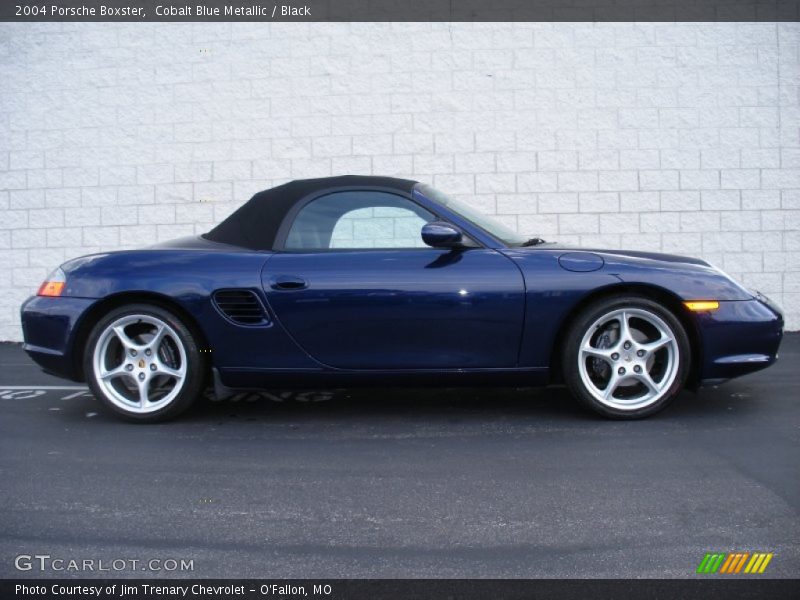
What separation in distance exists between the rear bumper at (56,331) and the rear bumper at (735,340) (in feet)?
10.6

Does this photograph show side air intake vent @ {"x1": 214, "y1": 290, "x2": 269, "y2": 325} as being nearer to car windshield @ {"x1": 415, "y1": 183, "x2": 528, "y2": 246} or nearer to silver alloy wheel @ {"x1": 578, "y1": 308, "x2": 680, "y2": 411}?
car windshield @ {"x1": 415, "y1": 183, "x2": 528, "y2": 246}

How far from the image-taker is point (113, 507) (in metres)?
3.09

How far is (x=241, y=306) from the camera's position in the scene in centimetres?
429

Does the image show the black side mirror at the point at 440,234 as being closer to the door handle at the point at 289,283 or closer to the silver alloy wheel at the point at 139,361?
the door handle at the point at 289,283

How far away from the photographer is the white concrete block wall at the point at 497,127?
772 centimetres

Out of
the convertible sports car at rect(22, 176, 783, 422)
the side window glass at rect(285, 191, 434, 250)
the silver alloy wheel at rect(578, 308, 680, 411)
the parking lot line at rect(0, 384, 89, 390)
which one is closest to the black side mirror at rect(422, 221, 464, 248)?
the convertible sports car at rect(22, 176, 783, 422)

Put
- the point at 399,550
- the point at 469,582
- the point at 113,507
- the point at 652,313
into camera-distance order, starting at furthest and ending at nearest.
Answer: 1. the point at 652,313
2. the point at 113,507
3. the point at 399,550
4. the point at 469,582

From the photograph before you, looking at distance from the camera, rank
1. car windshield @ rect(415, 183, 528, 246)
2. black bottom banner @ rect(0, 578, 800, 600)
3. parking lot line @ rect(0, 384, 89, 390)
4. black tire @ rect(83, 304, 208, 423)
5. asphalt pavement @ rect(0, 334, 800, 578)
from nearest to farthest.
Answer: black bottom banner @ rect(0, 578, 800, 600)
asphalt pavement @ rect(0, 334, 800, 578)
black tire @ rect(83, 304, 208, 423)
car windshield @ rect(415, 183, 528, 246)
parking lot line @ rect(0, 384, 89, 390)

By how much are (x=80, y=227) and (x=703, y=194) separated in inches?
239

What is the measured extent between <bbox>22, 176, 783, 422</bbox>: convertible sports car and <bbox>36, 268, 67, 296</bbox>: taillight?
12mm

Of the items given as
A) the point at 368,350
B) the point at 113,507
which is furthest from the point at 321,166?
the point at 113,507

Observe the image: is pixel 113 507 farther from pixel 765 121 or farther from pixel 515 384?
pixel 765 121
